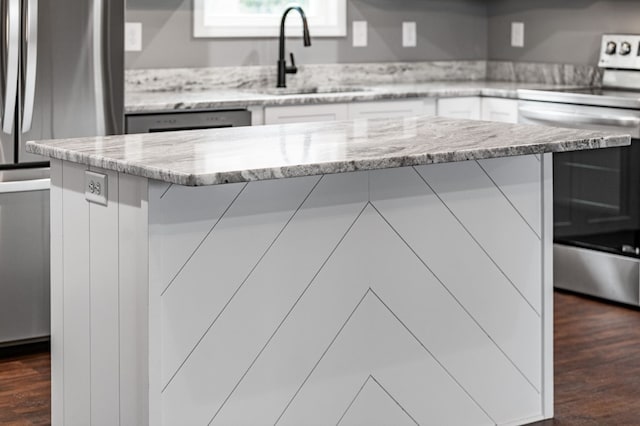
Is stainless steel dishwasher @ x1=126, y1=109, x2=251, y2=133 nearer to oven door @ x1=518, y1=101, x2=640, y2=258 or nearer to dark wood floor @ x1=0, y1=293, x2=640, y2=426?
dark wood floor @ x1=0, y1=293, x2=640, y2=426

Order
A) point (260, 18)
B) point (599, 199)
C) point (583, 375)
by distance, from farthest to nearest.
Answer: point (260, 18) < point (599, 199) < point (583, 375)

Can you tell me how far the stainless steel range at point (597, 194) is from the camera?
455 centimetres

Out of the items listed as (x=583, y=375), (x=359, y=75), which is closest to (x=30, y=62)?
(x=583, y=375)

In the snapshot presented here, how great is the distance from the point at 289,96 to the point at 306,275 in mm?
2115

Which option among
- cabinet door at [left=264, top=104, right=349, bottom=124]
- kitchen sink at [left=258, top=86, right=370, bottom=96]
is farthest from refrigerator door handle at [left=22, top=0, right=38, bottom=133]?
kitchen sink at [left=258, top=86, right=370, bottom=96]

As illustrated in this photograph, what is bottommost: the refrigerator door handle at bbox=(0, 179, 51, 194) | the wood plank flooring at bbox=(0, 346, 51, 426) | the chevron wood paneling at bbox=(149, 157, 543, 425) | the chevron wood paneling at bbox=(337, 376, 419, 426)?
the wood plank flooring at bbox=(0, 346, 51, 426)

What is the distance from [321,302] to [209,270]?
36cm

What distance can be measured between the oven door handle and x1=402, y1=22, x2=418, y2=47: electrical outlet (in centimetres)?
110

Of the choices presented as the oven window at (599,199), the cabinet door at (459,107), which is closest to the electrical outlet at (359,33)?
the cabinet door at (459,107)

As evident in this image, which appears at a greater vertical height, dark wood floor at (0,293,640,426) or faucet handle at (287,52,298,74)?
faucet handle at (287,52,298,74)

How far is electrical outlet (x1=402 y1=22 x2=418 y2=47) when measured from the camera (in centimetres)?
593

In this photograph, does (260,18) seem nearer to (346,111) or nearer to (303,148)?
(346,111)

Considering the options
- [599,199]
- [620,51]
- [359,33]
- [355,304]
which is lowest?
[355,304]

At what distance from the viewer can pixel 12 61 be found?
3.76 m
